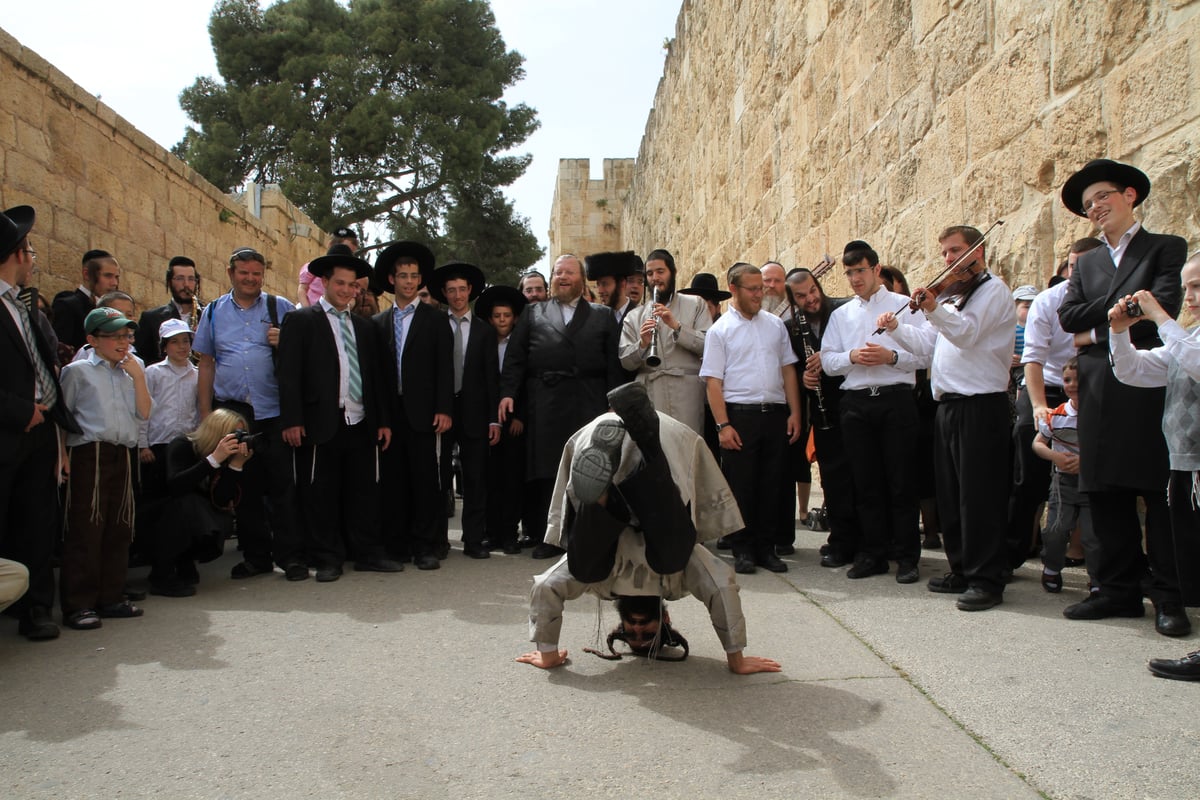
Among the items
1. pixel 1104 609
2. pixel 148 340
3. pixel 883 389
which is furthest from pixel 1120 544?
pixel 148 340

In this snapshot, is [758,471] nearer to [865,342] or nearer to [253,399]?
[865,342]

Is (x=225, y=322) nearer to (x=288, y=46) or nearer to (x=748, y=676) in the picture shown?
(x=748, y=676)

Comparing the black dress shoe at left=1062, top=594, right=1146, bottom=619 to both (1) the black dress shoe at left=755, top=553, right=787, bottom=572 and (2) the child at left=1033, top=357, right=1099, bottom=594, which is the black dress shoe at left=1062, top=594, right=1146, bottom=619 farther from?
(1) the black dress shoe at left=755, top=553, right=787, bottom=572

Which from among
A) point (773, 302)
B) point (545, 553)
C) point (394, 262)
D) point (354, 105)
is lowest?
point (545, 553)

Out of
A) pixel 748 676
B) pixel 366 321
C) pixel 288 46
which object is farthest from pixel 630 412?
pixel 288 46

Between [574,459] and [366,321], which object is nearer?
[574,459]

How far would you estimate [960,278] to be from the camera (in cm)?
454

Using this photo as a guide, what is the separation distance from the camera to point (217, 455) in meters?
4.97

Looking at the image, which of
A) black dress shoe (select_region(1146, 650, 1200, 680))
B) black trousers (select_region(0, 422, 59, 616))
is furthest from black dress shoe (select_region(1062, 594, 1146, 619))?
black trousers (select_region(0, 422, 59, 616))

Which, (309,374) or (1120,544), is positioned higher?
(309,374)

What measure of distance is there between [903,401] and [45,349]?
165 inches

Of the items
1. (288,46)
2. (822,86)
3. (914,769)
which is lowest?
(914,769)

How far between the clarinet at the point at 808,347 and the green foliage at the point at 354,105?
17.5m

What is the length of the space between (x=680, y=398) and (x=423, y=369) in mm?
1591
